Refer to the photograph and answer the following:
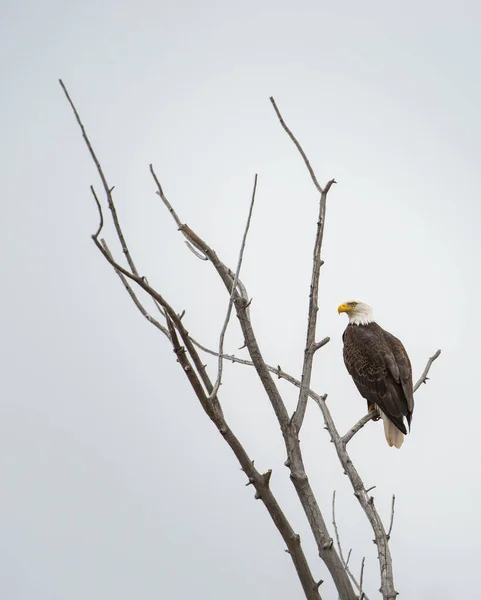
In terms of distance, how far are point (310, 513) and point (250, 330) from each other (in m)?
0.78

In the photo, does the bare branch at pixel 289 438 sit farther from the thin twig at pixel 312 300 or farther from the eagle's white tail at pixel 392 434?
the eagle's white tail at pixel 392 434

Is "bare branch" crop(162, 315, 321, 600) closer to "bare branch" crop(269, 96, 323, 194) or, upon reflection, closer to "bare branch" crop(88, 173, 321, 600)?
"bare branch" crop(88, 173, 321, 600)

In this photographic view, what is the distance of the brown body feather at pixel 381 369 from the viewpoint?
8.35 m

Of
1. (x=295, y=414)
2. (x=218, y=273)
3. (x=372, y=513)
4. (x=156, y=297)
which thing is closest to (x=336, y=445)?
(x=372, y=513)

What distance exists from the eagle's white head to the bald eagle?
0.02 meters

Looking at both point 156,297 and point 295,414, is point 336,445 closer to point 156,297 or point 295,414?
point 295,414

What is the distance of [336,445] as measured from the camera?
462 centimetres

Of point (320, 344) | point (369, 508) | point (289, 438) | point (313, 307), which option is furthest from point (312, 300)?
point (369, 508)

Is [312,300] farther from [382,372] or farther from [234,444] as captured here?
[382,372]

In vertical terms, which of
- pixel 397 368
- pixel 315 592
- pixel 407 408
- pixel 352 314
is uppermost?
pixel 352 314

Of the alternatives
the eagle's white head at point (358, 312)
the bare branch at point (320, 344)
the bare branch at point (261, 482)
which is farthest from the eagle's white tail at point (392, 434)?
the bare branch at point (261, 482)

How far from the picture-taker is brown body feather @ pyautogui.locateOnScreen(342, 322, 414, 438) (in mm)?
8352

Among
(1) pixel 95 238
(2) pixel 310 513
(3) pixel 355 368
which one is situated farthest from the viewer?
(3) pixel 355 368

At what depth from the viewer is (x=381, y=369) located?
880cm
